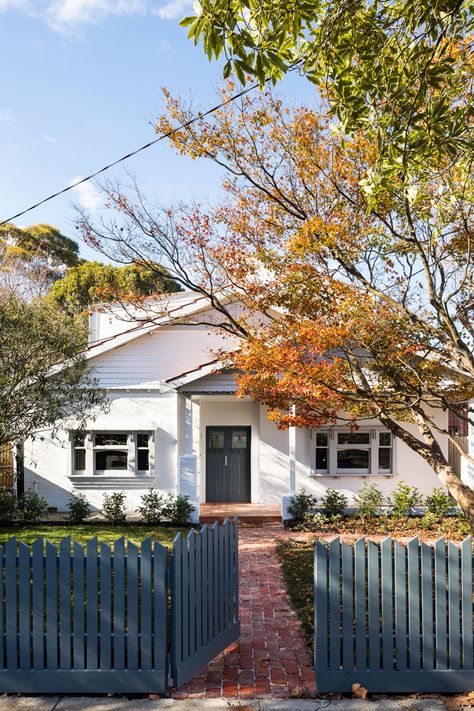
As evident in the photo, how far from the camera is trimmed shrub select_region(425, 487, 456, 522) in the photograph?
1608 cm

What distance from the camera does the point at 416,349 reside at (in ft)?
32.2

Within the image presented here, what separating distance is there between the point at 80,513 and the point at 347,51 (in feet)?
43.8

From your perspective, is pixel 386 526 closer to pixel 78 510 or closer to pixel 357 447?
pixel 357 447

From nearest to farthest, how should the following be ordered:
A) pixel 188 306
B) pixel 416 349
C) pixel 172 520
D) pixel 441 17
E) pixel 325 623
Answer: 1. pixel 441 17
2. pixel 325 623
3. pixel 416 349
4. pixel 172 520
5. pixel 188 306

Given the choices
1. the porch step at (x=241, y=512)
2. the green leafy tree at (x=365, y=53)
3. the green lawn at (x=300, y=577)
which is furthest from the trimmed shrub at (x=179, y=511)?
the green leafy tree at (x=365, y=53)

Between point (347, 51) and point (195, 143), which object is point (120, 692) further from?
point (195, 143)

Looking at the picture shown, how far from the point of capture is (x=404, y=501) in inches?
639

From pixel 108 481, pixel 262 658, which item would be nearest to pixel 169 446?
pixel 108 481

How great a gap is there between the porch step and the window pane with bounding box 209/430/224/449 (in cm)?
177

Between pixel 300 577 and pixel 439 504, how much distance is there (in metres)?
7.18

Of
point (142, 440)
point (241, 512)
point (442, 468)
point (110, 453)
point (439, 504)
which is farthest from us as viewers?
point (142, 440)

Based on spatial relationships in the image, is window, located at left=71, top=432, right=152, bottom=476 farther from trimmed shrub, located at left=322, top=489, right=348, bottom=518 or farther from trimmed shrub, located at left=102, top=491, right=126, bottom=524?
trimmed shrub, located at left=322, top=489, right=348, bottom=518

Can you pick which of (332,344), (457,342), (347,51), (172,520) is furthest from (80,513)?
(347,51)

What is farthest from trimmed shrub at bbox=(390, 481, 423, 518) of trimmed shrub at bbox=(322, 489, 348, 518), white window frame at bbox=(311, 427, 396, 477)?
trimmed shrub at bbox=(322, 489, 348, 518)
